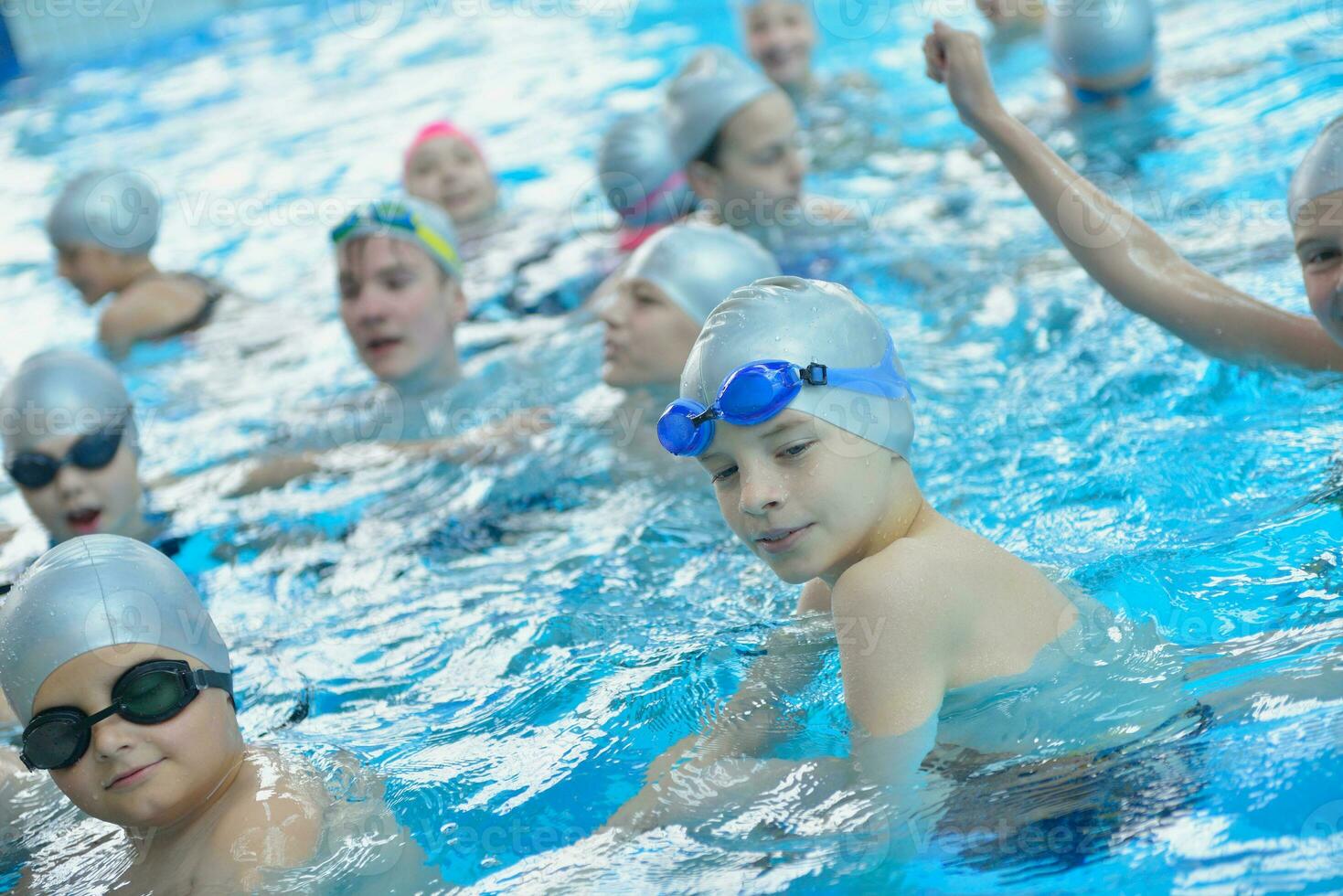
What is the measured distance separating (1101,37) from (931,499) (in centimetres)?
410

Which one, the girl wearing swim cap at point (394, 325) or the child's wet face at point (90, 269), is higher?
the child's wet face at point (90, 269)

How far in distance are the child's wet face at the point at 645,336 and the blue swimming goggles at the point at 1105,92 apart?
3.89 m

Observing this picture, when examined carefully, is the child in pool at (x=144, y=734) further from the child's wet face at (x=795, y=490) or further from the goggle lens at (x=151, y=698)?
the child's wet face at (x=795, y=490)

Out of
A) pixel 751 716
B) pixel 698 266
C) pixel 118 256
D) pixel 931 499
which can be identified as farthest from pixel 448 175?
pixel 751 716

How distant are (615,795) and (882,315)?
3518 mm

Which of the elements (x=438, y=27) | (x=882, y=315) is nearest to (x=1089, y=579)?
(x=882, y=315)

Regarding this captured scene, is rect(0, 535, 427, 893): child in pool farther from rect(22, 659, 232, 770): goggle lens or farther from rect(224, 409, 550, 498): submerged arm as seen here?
rect(224, 409, 550, 498): submerged arm

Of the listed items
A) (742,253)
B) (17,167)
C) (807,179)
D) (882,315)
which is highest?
(17,167)

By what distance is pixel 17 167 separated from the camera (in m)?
12.9

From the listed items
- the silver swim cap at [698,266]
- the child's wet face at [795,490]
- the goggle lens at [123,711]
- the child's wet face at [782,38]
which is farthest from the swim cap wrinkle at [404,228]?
the child's wet face at [782,38]

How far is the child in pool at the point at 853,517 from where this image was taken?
2.82m

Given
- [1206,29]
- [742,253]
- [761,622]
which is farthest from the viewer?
[1206,29]

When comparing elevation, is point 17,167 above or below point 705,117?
above

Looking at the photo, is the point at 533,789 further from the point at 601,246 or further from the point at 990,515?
the point at 601,246
